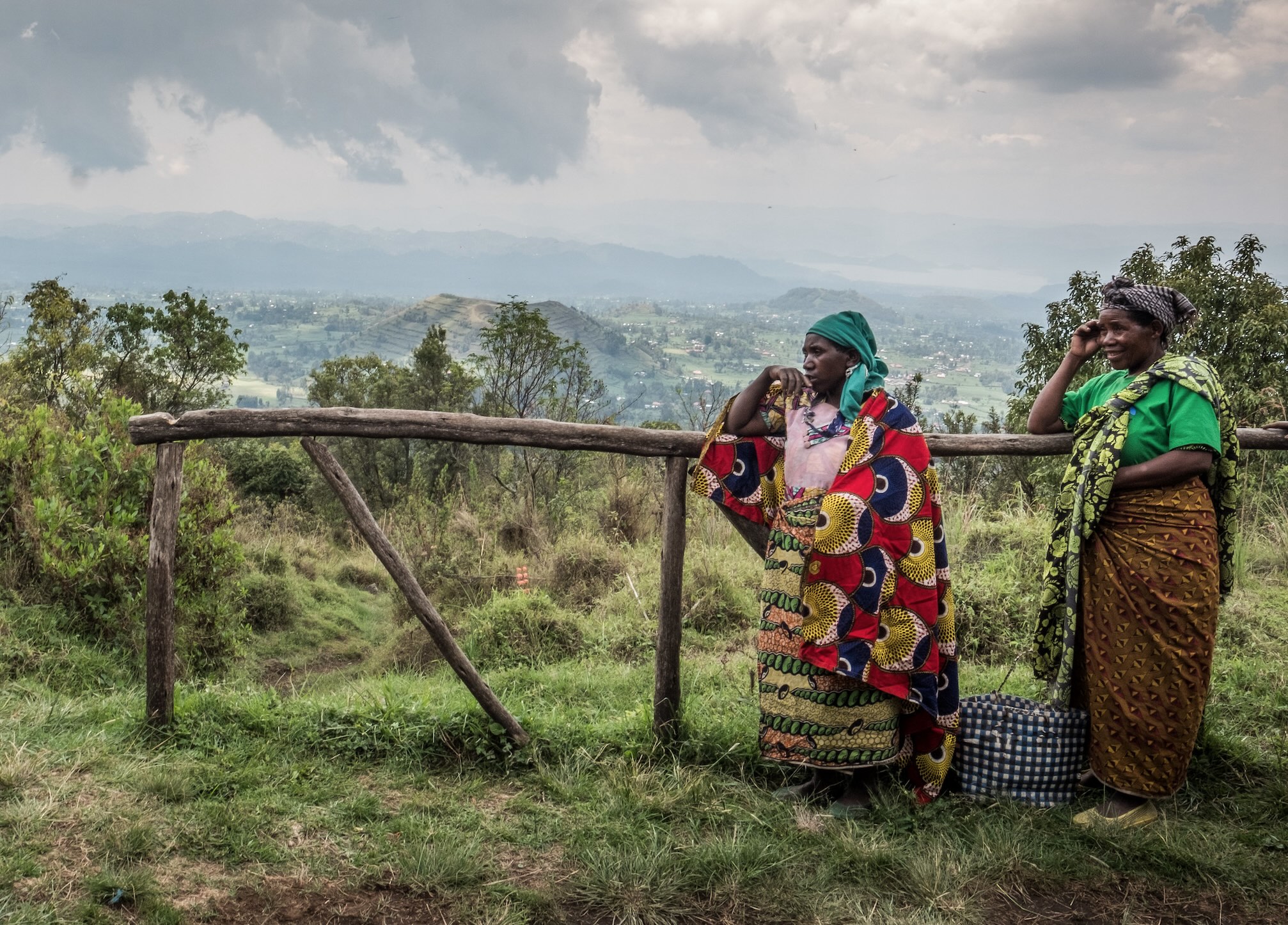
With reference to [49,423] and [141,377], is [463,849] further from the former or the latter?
[141,377]

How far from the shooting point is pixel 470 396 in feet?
71.4

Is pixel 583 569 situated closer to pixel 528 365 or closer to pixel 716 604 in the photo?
pixel 716 604

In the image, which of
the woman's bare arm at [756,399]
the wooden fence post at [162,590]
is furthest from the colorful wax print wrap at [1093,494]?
the wooden fence post at [162,590]

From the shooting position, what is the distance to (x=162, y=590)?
3492mm

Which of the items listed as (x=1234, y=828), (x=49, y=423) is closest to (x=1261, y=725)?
(x=1234, y=828)

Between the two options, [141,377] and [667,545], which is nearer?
[667,545]

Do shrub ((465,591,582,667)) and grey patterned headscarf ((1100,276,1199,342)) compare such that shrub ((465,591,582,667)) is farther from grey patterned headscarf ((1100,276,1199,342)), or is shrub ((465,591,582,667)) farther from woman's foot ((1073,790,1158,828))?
grey patterned headscarf ((1100,276,1199,342))

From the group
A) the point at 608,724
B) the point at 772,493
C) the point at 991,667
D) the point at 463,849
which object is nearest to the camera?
the point at 463,849

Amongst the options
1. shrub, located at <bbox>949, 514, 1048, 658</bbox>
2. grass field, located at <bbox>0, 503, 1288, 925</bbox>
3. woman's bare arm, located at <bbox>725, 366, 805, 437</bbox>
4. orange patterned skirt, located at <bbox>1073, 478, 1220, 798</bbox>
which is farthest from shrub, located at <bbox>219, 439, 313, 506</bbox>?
orange patterned skirt, located at <bbox>1073, 478, 1220, 798</bbox>

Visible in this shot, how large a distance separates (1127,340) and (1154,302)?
0.49 feet

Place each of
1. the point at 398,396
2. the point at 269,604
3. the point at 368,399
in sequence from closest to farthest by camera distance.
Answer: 1. the point at 269,604
2. the point at 398,396
3. the point at 368,399

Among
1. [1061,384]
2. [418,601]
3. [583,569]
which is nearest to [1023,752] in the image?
[1061,384]

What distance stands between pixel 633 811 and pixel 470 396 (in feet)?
63.8

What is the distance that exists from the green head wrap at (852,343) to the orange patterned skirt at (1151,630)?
3.19 ft
